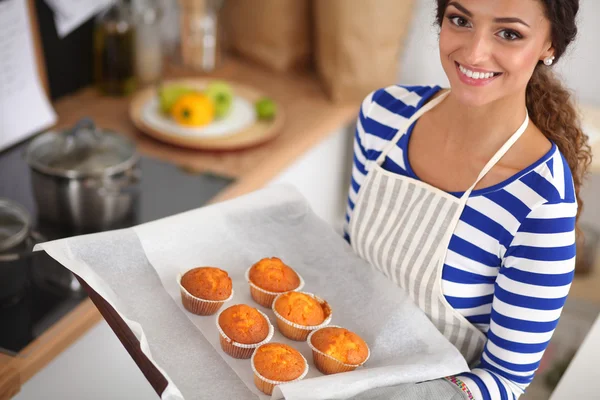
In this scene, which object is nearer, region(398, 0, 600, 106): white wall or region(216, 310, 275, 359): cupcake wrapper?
region(216, 310, 275, 359): cupcake wrapper

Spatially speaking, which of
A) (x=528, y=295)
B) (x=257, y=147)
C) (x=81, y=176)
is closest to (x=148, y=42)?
(x=257, y=147)

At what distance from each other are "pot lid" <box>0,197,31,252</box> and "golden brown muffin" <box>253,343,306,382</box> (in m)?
0.59

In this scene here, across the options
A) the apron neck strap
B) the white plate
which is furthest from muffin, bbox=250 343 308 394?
the white plate

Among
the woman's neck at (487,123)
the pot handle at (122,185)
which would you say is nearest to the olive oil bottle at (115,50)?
the pot handle at (122,185)

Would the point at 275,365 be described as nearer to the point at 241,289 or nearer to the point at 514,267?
the point at 241,289

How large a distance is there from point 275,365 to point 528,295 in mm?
339

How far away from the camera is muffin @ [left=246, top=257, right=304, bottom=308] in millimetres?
1033

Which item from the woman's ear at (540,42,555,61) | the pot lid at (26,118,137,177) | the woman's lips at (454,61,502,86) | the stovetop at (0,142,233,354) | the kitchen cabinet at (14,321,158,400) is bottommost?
the kitchen cabinet at (14,321,158,400)

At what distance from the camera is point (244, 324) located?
960 mm

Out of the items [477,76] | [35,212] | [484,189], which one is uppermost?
[477,76]

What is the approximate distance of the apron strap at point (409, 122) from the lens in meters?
1.12

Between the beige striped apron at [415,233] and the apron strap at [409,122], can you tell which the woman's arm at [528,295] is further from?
the apron strap at [409,122]

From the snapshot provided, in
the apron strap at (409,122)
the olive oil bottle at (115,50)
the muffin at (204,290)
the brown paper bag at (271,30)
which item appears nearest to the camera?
the muffin at (204,290)

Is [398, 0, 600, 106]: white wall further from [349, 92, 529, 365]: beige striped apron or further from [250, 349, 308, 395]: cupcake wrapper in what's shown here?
[250, 349, 308, 395]: cupcake wrapper
